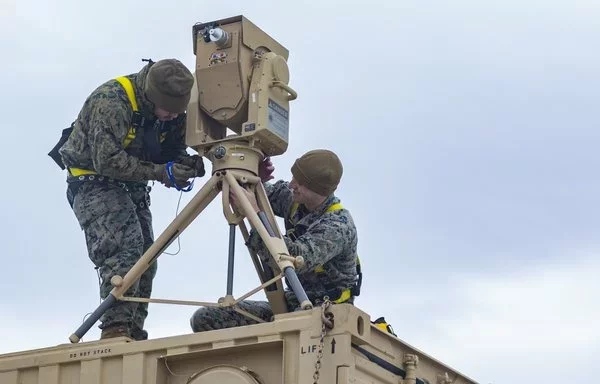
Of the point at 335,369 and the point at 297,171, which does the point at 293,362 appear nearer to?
the point at 335,369

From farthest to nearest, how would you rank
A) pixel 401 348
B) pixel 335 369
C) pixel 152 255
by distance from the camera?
1. pixel 152 255
2. pixel 401 348
3. pixel 335 369

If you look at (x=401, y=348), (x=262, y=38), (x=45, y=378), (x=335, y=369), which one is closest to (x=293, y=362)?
(x=335, y=369)

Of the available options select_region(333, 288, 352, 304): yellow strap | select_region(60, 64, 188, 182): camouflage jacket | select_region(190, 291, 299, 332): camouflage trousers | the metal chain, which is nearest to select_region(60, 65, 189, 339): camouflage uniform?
select_region(60, 64, 188, 182): camouflage jacket

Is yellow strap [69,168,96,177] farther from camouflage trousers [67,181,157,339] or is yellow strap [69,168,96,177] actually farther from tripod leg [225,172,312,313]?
tripod leg [225,172,312,313]

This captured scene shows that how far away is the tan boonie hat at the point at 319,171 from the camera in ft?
29.2

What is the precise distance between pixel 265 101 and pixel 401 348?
2.15 m

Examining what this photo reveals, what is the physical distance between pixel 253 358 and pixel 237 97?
2.24 meters

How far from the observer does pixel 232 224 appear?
27.4 ft

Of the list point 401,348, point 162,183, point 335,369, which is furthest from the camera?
point 162,183

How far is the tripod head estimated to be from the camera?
852 centimetres

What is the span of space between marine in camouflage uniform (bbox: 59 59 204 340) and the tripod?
0.29 meters

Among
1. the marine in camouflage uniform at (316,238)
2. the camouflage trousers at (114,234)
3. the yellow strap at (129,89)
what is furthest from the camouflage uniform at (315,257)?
the yellow strap at (129,89)

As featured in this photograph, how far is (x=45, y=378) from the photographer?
7633mm

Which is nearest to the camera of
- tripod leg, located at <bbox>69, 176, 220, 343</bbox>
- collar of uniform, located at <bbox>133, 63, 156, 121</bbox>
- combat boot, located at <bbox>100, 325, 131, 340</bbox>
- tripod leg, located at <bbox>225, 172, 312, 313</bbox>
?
tripod leg, located at <bbox>225, 172, 312, 313</bbox>
